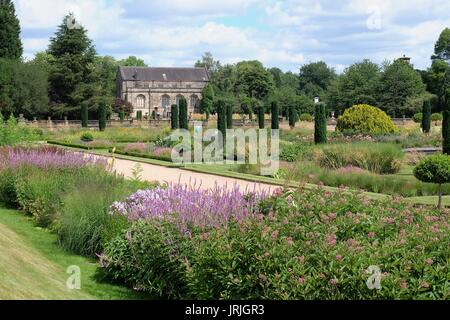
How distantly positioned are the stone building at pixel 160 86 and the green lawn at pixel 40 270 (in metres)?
86.5

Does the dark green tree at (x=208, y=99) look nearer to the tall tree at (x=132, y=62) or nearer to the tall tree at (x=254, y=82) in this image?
the tall tree at (x=254, y=82)

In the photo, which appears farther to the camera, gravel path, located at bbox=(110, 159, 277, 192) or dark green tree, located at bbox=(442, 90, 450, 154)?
dark green tree, located at bbox=(442, 90, 450, 154)

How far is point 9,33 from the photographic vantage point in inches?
2382

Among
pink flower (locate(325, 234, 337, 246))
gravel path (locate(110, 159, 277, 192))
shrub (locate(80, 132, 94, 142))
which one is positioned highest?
pink flower (locate(325, 234, 337, 246))

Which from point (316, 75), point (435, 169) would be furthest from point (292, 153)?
point (316, 75)

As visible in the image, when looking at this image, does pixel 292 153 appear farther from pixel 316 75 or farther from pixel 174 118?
pixel 316 75

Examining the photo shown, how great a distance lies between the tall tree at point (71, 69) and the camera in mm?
57031

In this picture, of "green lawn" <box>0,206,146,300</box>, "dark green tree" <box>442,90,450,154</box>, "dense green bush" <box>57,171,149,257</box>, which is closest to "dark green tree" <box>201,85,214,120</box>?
"dark green tree" <box>442,90,450,154</box>

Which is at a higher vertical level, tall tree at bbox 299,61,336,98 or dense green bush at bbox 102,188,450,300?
tall tree at bbox 299,61,336,98

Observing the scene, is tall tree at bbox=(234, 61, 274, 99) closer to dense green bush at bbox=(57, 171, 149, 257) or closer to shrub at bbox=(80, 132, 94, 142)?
shrub at bbox=(80, 132, 94, 142)

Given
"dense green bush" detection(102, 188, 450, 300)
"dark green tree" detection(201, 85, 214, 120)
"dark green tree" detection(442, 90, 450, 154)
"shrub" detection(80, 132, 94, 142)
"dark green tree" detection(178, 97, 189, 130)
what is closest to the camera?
"dense green bush" detection(102, 188, 450, 300)

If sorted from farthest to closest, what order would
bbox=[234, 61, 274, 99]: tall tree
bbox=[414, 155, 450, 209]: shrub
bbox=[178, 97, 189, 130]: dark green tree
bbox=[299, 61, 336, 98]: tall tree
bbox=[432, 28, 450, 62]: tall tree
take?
bbox=[299, 61, 336, 98]: tall tree → bbox=[234, 61, 274, 99]: tall tree → bbox=[432, 28, 450, 62]: tall tree → bbox=[178, 97, 189, 130]: dark green tree → bbox=[414, 155, 450, 209]: shrub

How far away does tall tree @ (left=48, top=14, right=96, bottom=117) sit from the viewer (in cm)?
5703
